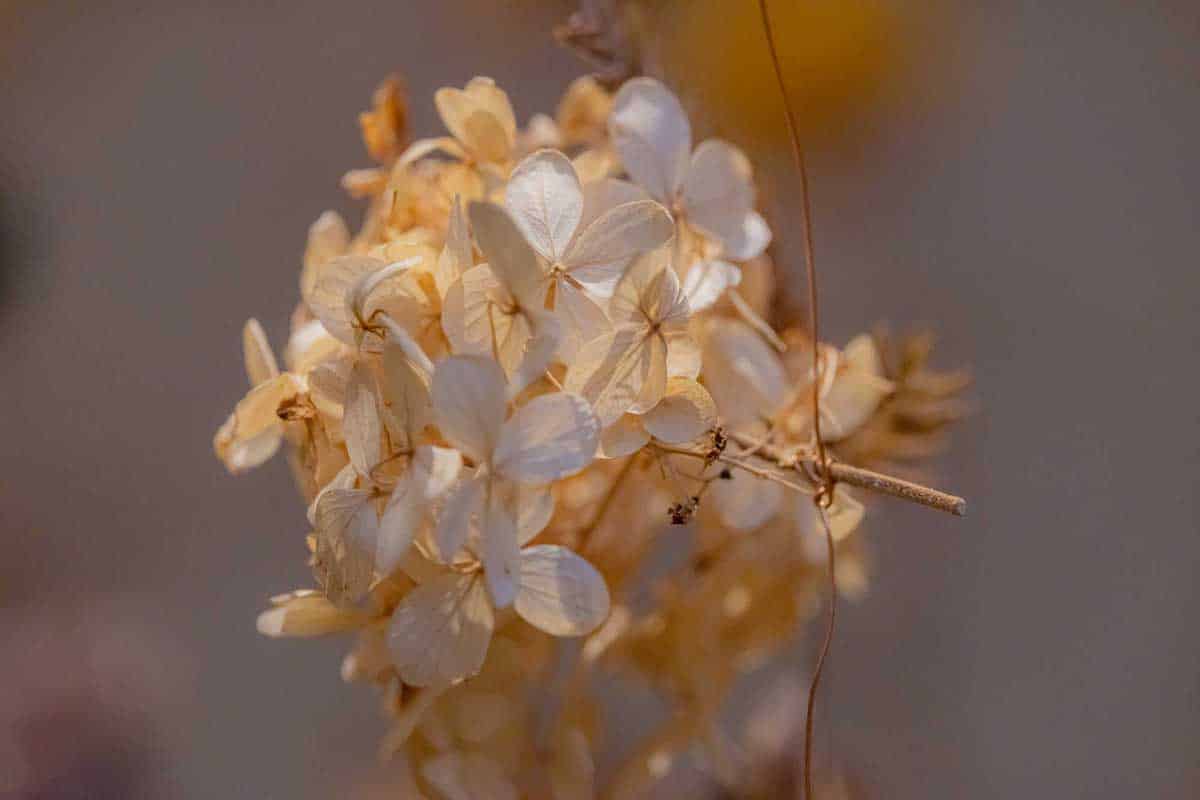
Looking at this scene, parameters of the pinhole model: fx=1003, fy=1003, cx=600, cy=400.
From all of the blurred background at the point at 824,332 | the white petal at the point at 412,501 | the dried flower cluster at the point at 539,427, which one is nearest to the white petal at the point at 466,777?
the dried flower cluster at the point at 539,427

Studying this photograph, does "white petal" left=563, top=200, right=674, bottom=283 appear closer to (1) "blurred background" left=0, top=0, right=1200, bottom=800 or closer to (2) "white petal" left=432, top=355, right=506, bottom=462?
(2) "white petal" left=432, top=355, right=506, bottom=462

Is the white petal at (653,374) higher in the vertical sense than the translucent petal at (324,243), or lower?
lower

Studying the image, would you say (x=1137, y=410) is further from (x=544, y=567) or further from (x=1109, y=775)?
(x=544, y=567)

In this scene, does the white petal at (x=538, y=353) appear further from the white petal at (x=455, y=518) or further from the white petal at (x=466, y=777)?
the white petal at (x=466, y=777)

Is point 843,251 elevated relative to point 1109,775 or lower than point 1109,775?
elevated

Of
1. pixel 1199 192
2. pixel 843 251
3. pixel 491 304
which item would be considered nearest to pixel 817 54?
pixel 843 251
